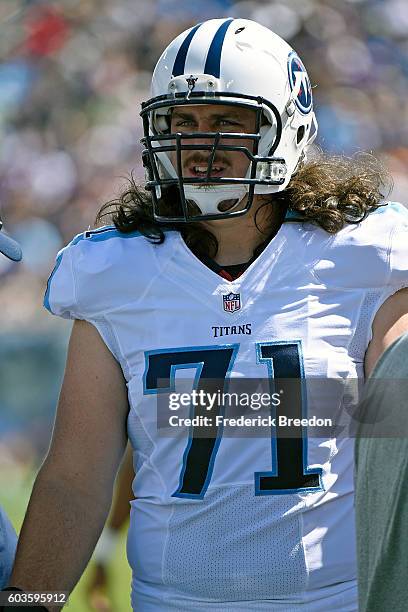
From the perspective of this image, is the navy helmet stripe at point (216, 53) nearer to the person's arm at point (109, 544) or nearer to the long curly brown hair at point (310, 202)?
the long curly brown hair at point (310, 202)

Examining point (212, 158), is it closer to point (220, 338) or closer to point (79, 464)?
point (220, 338)

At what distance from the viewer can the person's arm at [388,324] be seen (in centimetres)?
175

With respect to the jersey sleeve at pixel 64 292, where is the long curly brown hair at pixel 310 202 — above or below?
above

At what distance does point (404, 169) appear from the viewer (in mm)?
2889

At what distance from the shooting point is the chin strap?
71.1 inches

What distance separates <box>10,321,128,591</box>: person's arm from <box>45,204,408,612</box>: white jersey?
1.1 inches

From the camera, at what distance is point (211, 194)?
1807 mm

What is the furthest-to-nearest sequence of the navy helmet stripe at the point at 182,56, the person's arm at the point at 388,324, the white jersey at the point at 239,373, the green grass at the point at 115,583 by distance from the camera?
the green grass at the point at 115,583, the navy helmet stripe at the point at 182,56, the person's arm at the point at 388,324, the white jersey at the point at 239,373

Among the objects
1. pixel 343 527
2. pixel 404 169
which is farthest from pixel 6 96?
pixel 343 527

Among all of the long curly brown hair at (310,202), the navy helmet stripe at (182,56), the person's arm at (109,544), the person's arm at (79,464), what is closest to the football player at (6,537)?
the person's arm at (79,464)

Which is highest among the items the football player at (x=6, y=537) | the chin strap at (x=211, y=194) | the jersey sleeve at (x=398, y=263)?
the chin strap at (x=211, y=194)

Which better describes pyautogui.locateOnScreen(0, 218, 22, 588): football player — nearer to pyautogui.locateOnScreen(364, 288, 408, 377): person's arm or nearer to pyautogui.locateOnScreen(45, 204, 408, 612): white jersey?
pyautogui.locateOnScreen(45, 204, 408, 612): white jersey

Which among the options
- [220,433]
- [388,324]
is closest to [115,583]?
[220,433]

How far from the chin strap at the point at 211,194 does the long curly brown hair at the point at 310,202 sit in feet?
0.22
